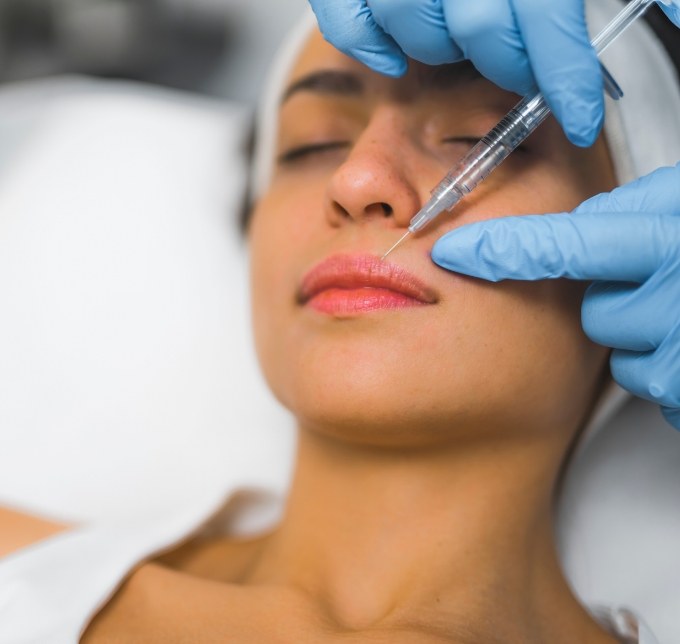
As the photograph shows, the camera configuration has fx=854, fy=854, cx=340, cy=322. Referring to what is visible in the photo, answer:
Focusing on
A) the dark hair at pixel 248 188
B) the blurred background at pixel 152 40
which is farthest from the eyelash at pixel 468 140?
the blurred background at pixel 152 40

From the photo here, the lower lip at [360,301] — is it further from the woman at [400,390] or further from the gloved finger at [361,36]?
the gloved finger at [361,36]

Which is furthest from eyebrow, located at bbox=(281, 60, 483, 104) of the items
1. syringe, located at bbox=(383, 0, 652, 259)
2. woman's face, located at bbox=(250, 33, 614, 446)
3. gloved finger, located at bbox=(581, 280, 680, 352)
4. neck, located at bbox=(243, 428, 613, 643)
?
neck, located at bbox=(243, 428, 613, 643)

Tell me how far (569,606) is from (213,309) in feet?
2.84

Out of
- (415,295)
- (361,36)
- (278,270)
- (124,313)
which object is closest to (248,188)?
(124,313)

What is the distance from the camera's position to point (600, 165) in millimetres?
1189

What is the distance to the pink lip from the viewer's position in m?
1.04

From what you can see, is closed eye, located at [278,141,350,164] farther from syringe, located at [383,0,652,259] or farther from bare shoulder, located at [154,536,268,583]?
bare shoulder, located at [154,536,268,583]

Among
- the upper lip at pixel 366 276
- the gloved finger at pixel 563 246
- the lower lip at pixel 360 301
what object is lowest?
the lower lip at pixel 360 301

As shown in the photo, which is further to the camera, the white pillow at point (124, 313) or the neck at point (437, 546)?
the white pillow at point (124, 313)

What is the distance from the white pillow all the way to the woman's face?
469 millimetres

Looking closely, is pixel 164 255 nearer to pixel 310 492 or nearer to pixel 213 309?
pixel 213 309

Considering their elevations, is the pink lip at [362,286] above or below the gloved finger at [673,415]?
above

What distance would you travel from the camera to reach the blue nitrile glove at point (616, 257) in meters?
1.00

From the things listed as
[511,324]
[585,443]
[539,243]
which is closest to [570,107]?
[539,243]
